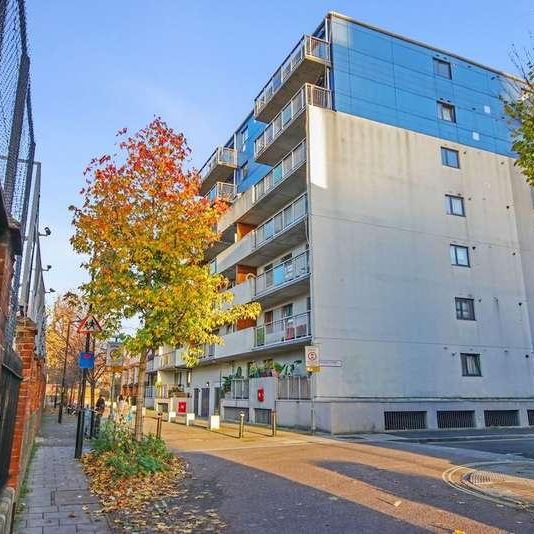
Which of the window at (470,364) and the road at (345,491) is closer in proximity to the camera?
the road at (345,491)

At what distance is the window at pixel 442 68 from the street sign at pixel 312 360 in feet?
61.6

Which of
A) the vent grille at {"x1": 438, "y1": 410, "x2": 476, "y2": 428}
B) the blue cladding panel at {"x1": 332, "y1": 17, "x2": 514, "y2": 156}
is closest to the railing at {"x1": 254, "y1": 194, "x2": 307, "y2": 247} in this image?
the blue cladding panel at {"x1": 332, "y1": 17, "x2": 514, "y2": 156}

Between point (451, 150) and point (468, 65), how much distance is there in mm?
6291

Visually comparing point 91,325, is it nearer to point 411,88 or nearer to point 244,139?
point 411,88

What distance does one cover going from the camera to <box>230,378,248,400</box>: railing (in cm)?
2816

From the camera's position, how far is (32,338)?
680 centimetres

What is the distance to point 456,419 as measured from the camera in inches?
938

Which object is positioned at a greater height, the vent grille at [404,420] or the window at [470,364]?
the window at [470,364]

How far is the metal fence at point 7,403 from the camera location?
452 cm

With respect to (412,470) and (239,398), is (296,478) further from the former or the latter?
(239,398)

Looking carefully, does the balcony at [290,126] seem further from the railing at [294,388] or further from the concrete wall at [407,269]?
the railing at [294,388]

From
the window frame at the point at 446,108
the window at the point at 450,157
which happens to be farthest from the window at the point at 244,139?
the window at the point at 450,157

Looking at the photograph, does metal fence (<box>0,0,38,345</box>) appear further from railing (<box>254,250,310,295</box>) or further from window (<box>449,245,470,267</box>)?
window (<box>449,245,470,267</box>)

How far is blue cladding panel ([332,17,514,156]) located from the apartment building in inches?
3.5
